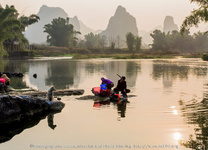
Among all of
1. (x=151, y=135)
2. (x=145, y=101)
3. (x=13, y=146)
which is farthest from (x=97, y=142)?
(x=145, y=101)

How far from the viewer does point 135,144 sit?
8102 mm

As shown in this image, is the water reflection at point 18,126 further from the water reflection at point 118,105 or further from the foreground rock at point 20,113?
the water reflection at point 118,105

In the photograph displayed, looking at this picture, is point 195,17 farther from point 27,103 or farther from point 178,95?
point 27,103

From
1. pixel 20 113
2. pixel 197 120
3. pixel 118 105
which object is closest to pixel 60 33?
pixel 118 105

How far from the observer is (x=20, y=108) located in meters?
10.8

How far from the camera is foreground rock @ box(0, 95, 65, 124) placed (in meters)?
10.4

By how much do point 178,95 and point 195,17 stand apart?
63.6 feet

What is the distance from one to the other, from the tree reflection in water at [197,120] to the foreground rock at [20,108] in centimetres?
577

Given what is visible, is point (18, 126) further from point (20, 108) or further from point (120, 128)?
point (120, 128)

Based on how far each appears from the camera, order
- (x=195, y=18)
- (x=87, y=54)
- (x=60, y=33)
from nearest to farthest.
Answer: (x=195, y=18) → (x=87, y=54) → (x=60, y=33)

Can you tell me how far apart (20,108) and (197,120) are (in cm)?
663

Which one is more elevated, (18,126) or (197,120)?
(197,120)

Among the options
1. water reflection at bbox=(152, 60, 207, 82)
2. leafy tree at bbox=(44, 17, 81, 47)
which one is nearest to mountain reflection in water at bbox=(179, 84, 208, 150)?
water reflection at bbox=(152, 60, 207, 82)

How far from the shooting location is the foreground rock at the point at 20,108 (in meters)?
10.4
